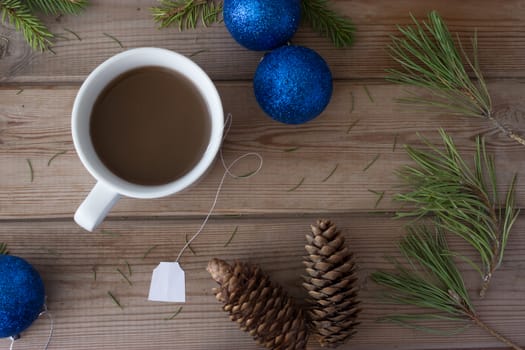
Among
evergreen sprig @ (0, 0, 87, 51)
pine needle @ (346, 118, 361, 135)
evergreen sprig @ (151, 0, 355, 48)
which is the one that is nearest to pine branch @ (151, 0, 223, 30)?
evergreen sprig @ (151, 0, 355, 48)

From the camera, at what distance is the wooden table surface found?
69cm

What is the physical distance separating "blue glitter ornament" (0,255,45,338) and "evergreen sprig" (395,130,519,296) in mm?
484

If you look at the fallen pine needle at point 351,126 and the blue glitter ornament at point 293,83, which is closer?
the blue glitter ornament at point 293,83

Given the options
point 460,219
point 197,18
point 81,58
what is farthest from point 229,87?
point 460,219

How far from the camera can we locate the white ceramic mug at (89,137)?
0.57m

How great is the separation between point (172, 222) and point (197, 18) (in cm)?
28

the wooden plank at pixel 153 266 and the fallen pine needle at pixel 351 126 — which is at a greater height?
the fallen pine needle at pixel 351 126

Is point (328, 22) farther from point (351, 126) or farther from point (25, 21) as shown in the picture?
point (25, 21)

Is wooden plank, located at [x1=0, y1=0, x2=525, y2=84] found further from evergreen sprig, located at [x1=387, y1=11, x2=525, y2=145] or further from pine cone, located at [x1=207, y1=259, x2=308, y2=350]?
pine cone, located at [x1=207, y1=259, x2=308, y2=350]

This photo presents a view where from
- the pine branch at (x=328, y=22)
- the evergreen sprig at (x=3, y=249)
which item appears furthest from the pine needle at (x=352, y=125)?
the evergreen sprig at (x=3, y=249)

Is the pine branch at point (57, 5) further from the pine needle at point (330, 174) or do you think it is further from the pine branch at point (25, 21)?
the pine needle at point (330, 174)

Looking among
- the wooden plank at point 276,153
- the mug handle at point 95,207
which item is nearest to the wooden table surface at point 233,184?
the wooden plank at point 276,153

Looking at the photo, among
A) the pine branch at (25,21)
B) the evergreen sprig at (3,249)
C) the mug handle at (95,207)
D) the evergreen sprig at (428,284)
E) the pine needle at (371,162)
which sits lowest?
the evergreen sprig at (3,249)

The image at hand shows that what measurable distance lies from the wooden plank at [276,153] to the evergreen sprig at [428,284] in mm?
76
